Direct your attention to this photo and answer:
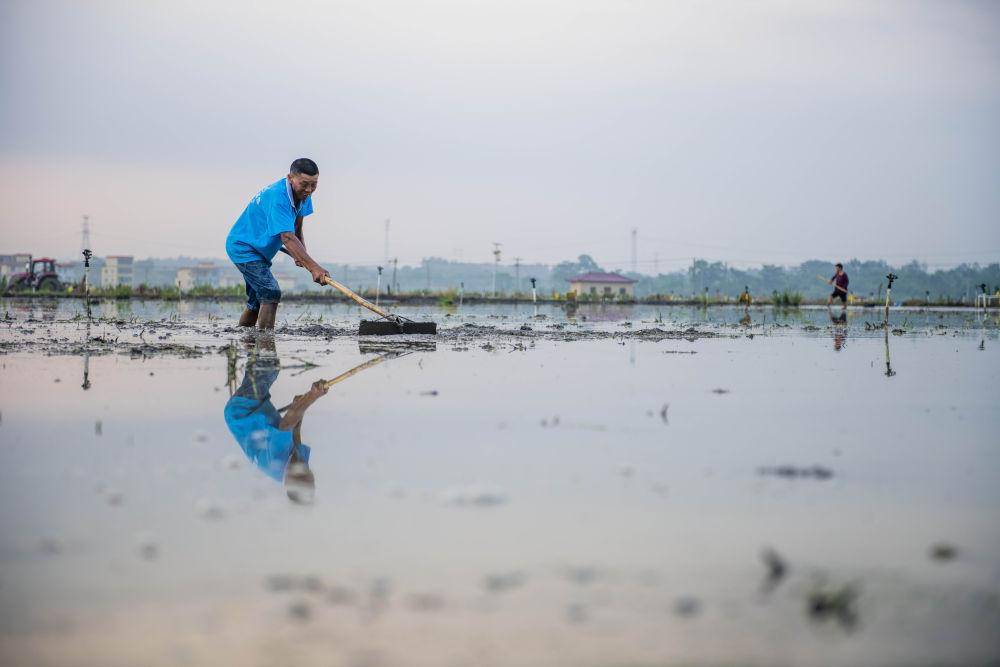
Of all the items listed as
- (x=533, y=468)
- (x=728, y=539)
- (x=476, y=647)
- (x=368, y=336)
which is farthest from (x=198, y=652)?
(x=368, y=336)

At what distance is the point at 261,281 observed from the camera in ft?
43.9

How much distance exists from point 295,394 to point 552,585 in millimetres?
4811

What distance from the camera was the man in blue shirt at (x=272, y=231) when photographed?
12.9 m

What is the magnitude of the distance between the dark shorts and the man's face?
1.02 m

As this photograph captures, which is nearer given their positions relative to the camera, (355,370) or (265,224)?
(355,370)

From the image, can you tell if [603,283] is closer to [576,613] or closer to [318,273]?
[318,273]

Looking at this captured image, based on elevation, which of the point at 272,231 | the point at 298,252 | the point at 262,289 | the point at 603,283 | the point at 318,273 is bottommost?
the point at 262,289

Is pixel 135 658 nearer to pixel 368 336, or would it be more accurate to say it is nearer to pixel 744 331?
pixel 368 336

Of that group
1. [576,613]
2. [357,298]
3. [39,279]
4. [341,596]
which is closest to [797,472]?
[576,613]

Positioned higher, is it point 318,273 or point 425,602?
point 318,273

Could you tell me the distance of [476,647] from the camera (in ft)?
8.46

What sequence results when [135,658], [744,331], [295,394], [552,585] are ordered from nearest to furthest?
1. [135,658]
2. [552,585]
3. [295,394]
4. [744,331]

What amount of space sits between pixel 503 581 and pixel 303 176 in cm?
1047

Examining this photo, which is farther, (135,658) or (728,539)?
(728,539)
